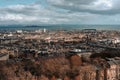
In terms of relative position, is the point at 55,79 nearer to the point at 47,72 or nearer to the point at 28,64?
the point at 47,72

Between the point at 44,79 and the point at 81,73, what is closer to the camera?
the point at 44,79

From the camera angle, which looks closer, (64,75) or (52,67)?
(64,75)

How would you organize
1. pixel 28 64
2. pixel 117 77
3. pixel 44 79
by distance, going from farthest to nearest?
pixel 28 64, pixel 117 77, pixel 44 79

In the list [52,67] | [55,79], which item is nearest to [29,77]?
[55,79]

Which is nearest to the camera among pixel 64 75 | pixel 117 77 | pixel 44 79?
pixel 44 79

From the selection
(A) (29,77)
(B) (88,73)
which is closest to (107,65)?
(B) (88,73)

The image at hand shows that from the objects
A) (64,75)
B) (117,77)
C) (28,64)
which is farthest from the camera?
(28,64)

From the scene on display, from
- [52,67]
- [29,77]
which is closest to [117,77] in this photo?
[52,67]

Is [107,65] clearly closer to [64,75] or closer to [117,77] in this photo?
[117,77]
